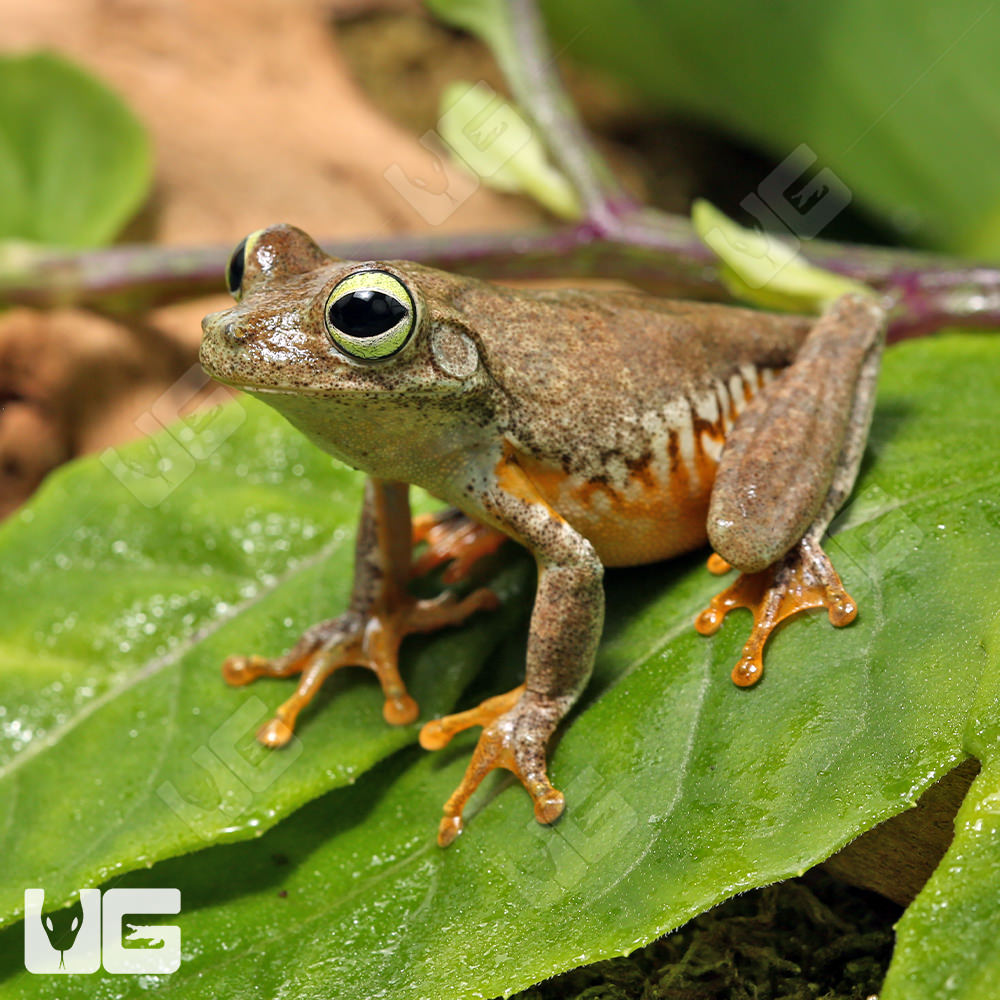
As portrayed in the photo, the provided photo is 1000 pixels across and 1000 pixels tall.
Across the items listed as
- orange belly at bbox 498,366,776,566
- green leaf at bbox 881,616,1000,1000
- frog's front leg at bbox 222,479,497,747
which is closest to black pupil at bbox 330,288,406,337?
orange belly at bbox 498,366,776,566

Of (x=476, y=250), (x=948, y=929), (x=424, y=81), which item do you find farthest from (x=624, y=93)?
(x=948, y=929)

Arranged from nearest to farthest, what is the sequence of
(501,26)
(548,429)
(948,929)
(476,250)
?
(948,929), (548,429), (476,250), (501,26)

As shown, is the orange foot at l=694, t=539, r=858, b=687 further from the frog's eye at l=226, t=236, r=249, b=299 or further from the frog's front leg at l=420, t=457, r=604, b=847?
the frog's eye at l=226, t=236, r=249, b=299

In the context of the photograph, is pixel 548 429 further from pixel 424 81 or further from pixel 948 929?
pixel 424 81

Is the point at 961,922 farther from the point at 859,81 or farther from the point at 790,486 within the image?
the point at 859,81

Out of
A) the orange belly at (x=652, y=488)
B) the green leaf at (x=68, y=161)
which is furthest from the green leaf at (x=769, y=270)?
the green leaf at (x=68, y=161)

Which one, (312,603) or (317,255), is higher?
(317,255)
